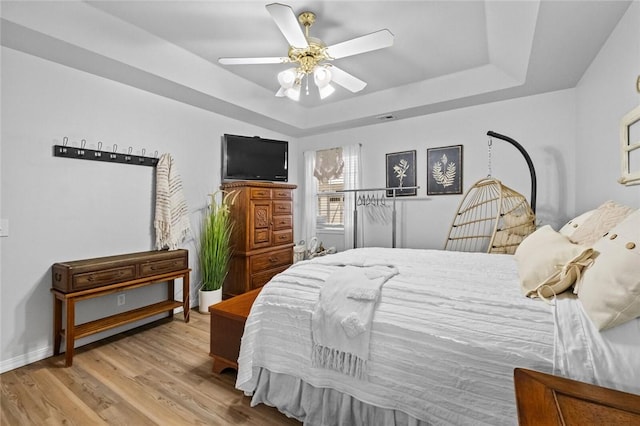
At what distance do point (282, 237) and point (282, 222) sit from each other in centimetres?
21

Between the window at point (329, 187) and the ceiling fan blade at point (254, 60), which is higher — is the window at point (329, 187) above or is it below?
below

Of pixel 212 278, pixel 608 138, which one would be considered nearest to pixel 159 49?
pixel 212 278

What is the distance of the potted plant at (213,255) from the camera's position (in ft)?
10.8

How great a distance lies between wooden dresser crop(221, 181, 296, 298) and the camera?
3527mm

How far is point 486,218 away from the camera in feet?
11.2

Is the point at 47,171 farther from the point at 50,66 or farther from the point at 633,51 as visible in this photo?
the point at 633,51

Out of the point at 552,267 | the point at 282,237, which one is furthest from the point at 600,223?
the point at 282,237

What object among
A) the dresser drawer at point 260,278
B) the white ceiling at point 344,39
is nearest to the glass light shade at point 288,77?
the white ceiling at point 344,39

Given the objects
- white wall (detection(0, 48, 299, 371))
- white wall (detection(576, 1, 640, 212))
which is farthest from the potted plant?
white wall (detection(576, 1, 640, 212))

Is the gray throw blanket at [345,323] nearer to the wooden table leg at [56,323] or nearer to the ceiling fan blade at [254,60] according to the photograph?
the ceiling fan blade at [254,60]

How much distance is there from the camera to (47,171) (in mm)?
2369

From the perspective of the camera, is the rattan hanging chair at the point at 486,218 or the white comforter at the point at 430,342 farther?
the rattan hanging chair at the point at 486,218

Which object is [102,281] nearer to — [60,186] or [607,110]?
[60,186]

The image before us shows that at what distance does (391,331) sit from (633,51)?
2.27m
